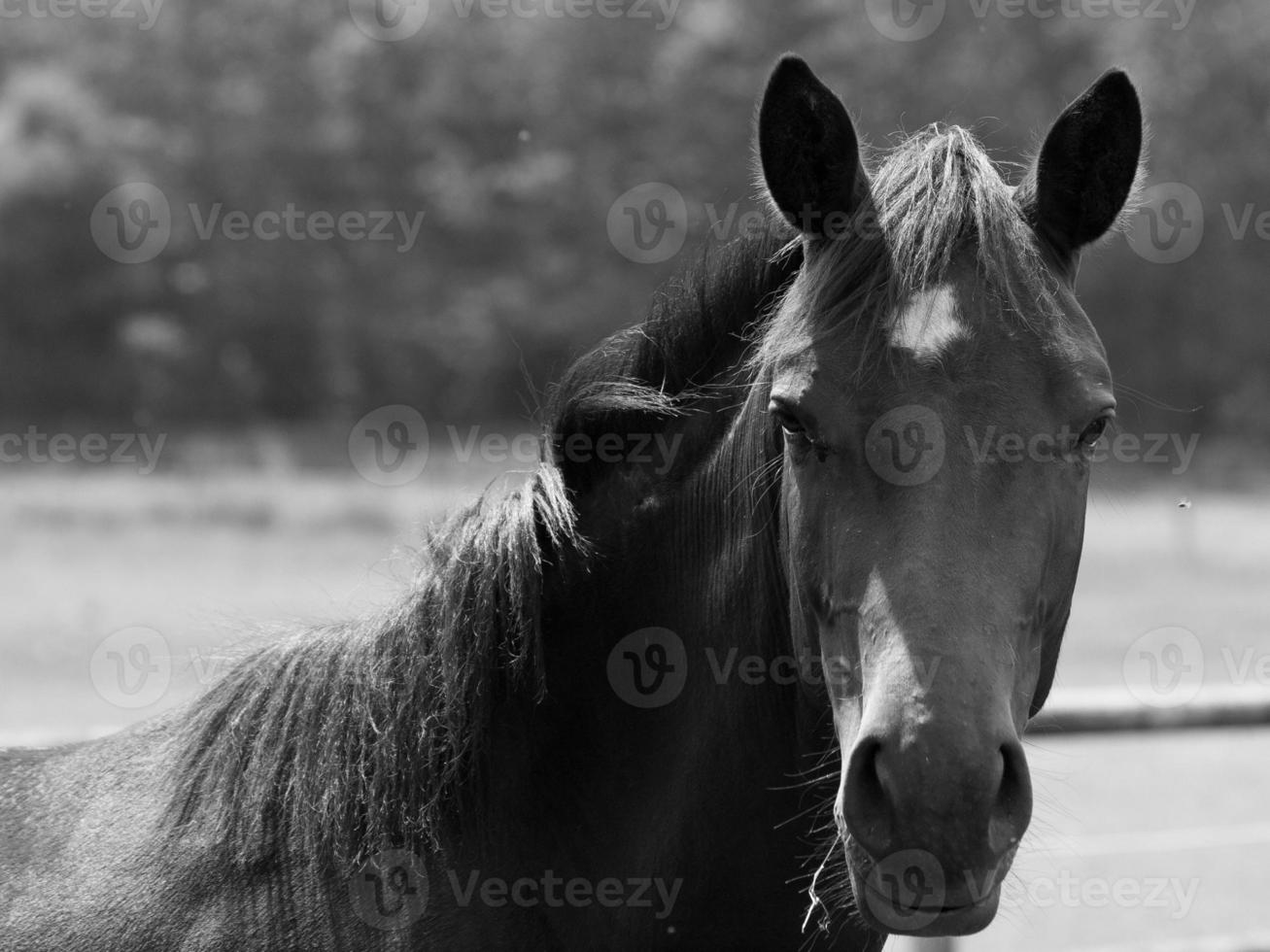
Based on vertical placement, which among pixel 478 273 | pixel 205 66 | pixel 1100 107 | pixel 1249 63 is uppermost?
pixel 205 66

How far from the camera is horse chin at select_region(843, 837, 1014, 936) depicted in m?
1.77

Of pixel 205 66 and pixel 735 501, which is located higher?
pixel 205 66

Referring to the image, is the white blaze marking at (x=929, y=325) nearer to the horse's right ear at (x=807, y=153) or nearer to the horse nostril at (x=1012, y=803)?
the horse's right ear at (x=807, y=153)

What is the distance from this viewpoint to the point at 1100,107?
2312 mm

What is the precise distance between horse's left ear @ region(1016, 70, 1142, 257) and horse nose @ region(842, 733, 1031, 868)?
1.02 meters

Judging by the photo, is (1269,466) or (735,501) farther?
(1269,466)

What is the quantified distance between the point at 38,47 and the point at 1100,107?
3779 cm

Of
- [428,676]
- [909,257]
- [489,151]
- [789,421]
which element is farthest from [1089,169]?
[489,151]

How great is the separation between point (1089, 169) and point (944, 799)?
122cm

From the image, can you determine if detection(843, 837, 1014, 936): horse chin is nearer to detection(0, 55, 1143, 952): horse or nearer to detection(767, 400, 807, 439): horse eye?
detection(0, 55, 1143, 952): horse

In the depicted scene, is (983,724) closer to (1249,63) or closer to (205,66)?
(205,66)

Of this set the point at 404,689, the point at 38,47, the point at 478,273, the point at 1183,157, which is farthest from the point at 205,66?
the point at 404,689

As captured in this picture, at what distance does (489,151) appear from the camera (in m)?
36.3

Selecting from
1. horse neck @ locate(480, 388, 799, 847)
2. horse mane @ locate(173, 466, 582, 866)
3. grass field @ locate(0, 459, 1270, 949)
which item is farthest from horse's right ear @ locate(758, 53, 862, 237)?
grass field @ locate(0, 459, 1270, 949)
